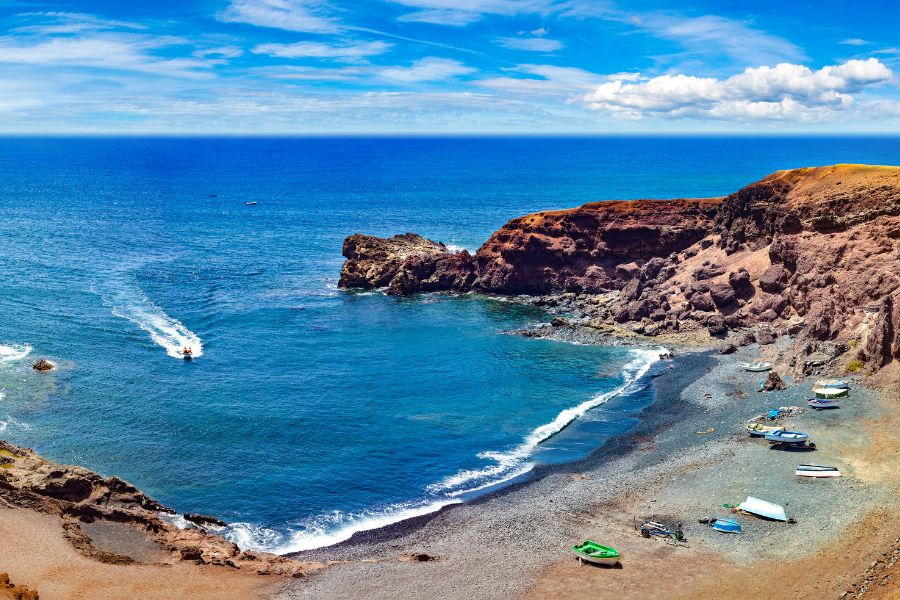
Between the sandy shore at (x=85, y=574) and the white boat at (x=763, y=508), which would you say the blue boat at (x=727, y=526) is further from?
the sandy shore at (x=85, y=574)

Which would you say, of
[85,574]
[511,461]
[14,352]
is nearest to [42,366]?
[14,352]

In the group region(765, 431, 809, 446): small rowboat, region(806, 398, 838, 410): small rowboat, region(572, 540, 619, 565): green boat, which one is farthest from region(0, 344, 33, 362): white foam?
region(806, 398, 838, 410): small rowboat

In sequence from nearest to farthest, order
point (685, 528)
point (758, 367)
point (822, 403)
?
point (685, 528) → point (822, 403) → point (758, 367)

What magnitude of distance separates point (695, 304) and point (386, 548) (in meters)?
57.7

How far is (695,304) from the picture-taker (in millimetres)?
94812

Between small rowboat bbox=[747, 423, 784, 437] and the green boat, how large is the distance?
2160cm

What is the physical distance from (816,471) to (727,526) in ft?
34.4

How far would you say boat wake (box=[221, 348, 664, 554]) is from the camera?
50.8 m

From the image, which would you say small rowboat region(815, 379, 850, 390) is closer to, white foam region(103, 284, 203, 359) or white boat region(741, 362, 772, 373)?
white boat region(741, 362, 772, 373)

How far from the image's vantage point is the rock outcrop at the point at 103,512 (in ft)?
146

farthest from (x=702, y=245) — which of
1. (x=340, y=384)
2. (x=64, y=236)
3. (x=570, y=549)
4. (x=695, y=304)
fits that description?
(x=64, y=236)

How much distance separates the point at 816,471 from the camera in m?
54.3

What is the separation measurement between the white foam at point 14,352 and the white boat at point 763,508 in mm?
68320

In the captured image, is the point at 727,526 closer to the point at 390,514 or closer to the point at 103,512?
the point at 390,514
